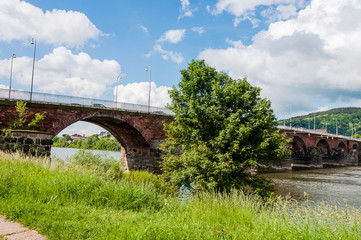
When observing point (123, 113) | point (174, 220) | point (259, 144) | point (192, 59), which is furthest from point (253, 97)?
point (123, 113)

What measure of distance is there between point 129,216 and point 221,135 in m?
10.1

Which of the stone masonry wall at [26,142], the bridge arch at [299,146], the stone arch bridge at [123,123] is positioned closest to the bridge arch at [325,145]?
the bridge arch at [299,146]

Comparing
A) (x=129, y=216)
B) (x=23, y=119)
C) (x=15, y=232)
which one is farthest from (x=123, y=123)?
(x=15, y=232)

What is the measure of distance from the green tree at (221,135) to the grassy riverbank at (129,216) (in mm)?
7380

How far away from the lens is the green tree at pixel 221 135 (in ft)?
50.0

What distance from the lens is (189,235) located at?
5023 mm

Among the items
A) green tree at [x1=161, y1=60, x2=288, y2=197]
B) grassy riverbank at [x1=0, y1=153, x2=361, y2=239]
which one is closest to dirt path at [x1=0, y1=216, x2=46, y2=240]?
grassy riverbank at [x1=0, y1=153, x2=361, y2=239]

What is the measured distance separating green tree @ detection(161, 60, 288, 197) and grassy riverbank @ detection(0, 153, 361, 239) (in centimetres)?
738

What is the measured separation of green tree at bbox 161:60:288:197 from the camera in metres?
15.2

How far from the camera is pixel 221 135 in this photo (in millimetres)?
15555

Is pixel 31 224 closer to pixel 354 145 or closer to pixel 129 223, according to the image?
pixel 129 223

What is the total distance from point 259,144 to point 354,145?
9710cm

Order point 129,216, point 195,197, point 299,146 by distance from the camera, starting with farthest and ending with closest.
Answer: point 299,146 → point 195,197 → point 129,216

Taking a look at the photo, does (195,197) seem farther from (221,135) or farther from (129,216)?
(221,135)
